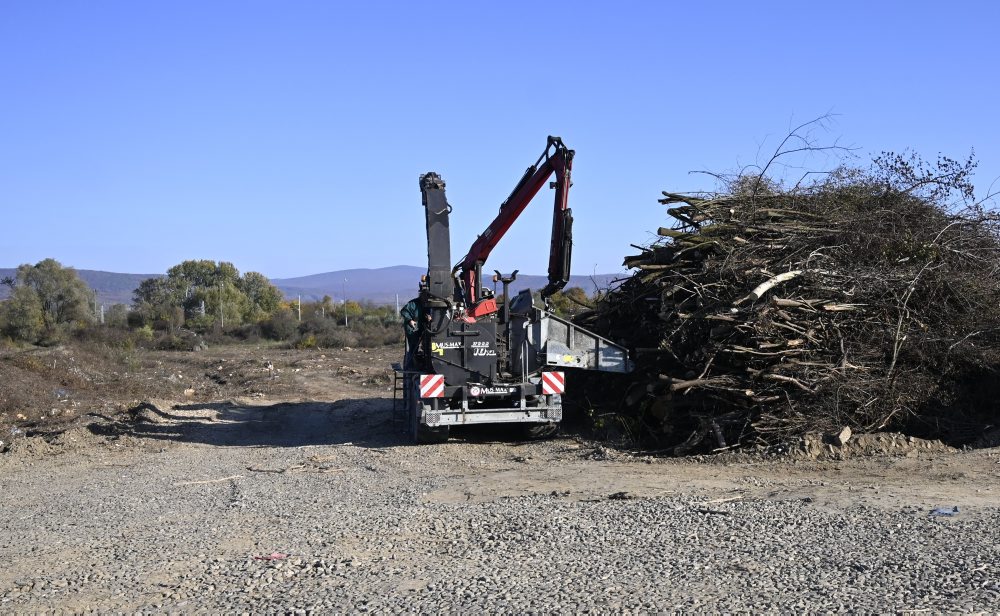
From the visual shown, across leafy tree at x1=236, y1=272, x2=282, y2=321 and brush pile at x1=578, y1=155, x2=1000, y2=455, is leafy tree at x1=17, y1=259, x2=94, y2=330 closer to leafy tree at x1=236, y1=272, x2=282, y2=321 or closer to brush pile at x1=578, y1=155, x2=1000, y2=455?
leafy tree at x1=236, y1=272, x2=282, y2=321

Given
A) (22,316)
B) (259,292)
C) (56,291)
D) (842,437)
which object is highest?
(259,292)

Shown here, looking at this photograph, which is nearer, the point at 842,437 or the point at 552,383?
the point at 842,437

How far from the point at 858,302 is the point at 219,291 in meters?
47.8

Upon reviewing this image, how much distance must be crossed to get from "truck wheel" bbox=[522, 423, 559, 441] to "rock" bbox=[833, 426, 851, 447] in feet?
14.8

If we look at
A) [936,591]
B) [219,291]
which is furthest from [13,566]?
[219,291]

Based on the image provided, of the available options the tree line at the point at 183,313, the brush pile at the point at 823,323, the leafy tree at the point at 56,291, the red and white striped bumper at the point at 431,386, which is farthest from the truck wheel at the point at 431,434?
the leafy tree at the point at 56,291

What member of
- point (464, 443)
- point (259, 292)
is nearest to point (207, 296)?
point (259, 292)

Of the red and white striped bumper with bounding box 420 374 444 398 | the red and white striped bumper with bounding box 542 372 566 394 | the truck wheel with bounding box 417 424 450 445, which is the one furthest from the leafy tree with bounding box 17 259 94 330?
the red and white striped bumper with bounding box 542 372 566 394

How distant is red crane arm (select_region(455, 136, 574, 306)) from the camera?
581 inches

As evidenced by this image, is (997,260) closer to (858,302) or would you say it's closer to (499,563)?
(858,302)

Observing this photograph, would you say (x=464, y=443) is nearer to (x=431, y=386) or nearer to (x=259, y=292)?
(x=431, y=386)

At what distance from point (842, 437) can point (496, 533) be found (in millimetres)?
5750

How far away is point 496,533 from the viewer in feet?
26.8

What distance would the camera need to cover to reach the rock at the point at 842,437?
39.0ft
